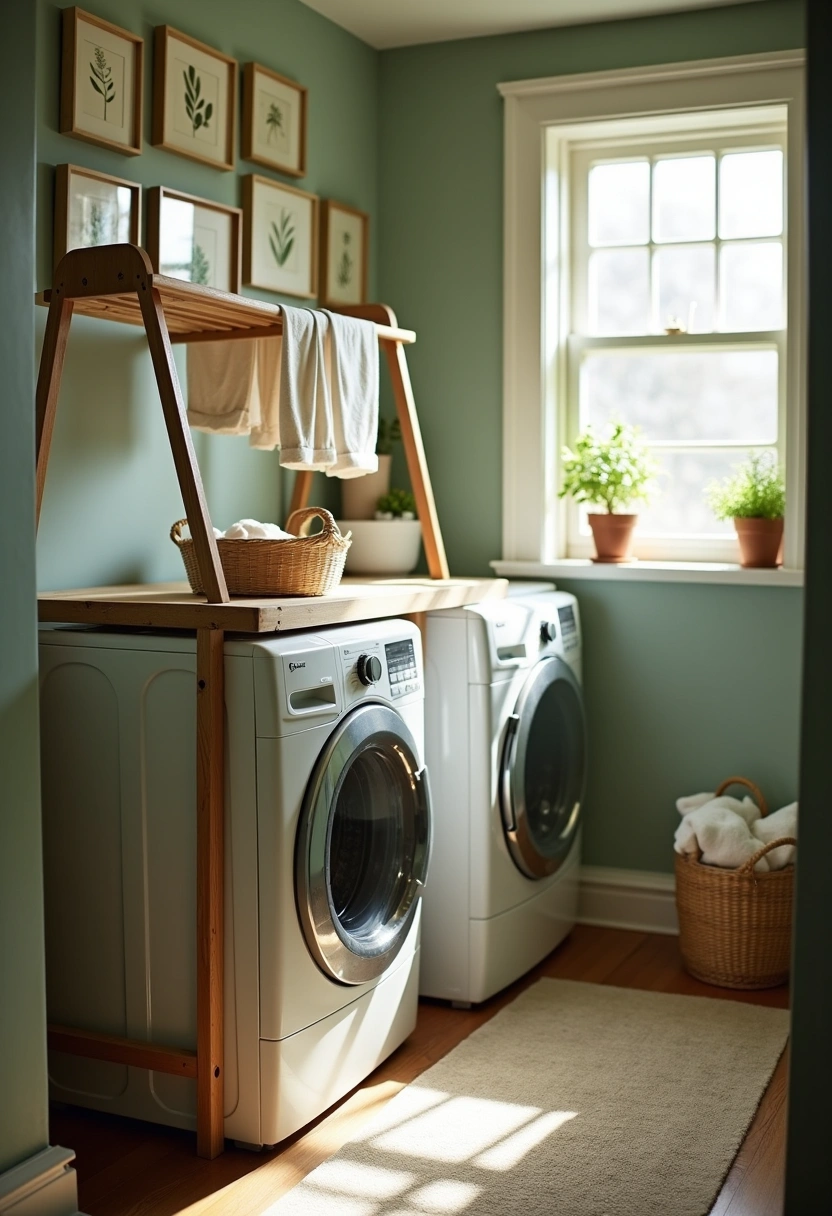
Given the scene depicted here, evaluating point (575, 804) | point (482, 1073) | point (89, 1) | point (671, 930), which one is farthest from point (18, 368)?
point (671, 930)

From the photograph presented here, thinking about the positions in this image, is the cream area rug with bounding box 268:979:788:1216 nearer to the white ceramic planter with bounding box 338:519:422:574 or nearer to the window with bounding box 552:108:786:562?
the white ceramic planter with bounding box 338:519:422:574

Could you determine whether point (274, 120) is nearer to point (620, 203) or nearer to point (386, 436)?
point (386, 436)

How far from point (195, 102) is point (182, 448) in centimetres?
109

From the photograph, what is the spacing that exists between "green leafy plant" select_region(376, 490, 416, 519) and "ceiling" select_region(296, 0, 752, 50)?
1.27 m

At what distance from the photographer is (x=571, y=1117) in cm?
247

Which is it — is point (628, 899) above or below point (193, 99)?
below

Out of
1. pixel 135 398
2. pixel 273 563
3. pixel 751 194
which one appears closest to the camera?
pixel 273 563

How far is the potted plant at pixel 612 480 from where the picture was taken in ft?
11.6

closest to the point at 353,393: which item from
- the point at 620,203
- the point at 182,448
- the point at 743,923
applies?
the point at 182,448

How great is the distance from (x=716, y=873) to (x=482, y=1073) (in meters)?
0.84

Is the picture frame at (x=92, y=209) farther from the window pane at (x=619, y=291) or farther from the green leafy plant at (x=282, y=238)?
the window pane at (x=619, y=291)

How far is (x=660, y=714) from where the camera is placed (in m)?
3.58

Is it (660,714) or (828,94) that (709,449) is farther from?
(828,94)

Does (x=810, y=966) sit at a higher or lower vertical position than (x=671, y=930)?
higher
